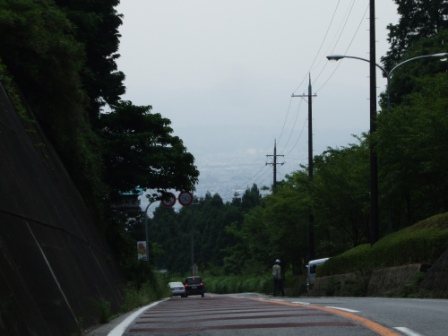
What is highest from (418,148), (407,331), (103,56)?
(103,56)

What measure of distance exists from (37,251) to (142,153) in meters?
26.5

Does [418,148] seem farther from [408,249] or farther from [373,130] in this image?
[373,130]

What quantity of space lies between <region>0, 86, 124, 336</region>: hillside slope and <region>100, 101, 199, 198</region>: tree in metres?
17.1

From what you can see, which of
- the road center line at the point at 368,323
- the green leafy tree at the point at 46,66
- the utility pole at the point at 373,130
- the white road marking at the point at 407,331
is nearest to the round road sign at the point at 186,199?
the utility pole at the point at 373,130

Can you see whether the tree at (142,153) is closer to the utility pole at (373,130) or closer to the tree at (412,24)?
the utility pole at (373,130)

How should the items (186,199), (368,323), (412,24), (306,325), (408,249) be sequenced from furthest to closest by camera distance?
1. (412,24)
2. (186,199)
3. (408,249)
4. (306,325)
5. (368,323)

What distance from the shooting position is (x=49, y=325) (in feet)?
33.2

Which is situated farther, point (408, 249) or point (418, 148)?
point (418, 148)

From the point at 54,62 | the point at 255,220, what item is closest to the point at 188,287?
the point at 255,220

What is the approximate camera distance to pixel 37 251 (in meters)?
11.5

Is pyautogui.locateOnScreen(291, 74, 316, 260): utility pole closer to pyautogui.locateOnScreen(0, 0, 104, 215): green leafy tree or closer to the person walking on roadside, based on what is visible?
the person walking on roadside

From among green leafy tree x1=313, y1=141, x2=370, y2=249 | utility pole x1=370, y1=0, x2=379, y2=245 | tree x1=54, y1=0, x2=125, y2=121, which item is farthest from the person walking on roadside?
tree x1=54, y1=0, x2=125, y2=121

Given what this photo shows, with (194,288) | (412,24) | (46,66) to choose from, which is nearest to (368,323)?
(46,66)

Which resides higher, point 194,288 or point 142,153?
point 142,153
